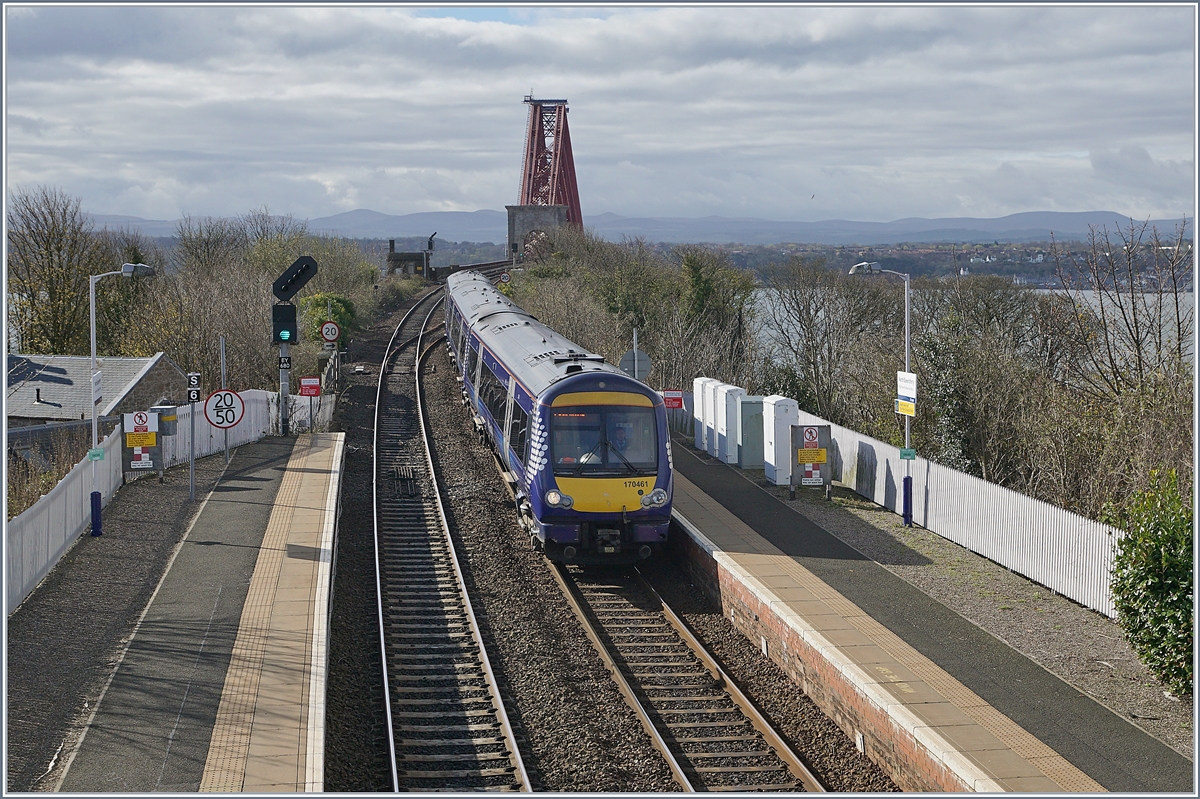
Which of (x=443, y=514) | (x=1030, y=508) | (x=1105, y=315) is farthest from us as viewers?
(x=1105, y=315)

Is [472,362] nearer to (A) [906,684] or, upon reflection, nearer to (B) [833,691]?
(B) [833,691]

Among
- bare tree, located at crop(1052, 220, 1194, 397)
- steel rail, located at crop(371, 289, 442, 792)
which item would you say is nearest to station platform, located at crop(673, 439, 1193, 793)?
steel rail, located at crop(371, 289, 442, 792)

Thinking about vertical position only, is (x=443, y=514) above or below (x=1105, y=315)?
below

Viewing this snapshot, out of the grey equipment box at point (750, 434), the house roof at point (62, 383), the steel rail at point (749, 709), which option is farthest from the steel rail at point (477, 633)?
the house roof at point (62, 383)

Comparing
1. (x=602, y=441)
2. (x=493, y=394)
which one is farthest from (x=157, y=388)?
(x=602, y=441)

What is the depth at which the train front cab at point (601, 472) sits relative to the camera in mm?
16078

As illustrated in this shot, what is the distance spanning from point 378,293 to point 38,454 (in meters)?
37.6

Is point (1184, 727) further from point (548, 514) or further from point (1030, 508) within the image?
point (548, 514)

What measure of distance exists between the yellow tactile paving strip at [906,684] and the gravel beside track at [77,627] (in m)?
7.74

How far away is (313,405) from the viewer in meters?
28.5

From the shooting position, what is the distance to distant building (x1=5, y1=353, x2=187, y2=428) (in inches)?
1164

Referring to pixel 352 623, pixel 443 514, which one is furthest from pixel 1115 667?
pixel 443 514

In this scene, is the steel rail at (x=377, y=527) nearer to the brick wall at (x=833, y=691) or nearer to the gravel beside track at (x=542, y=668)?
the gravel beside track at (x=542, y=668)

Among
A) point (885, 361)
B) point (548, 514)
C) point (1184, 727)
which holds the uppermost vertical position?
point (885, 361)
